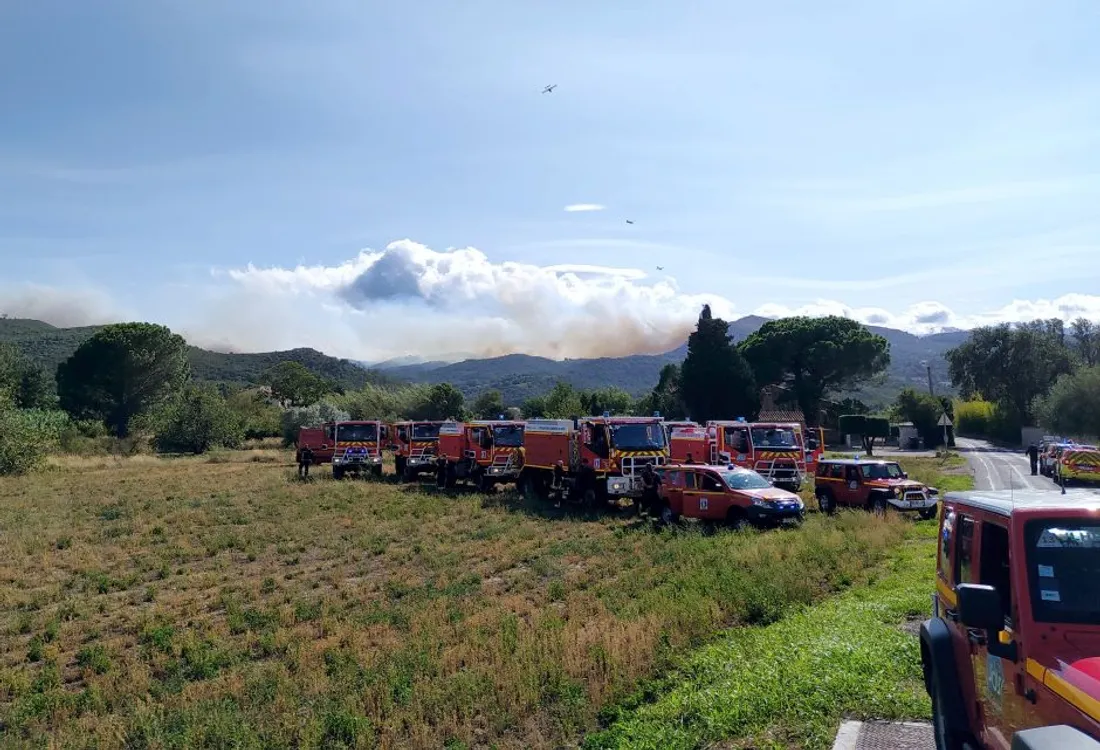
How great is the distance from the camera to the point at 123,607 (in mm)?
13344

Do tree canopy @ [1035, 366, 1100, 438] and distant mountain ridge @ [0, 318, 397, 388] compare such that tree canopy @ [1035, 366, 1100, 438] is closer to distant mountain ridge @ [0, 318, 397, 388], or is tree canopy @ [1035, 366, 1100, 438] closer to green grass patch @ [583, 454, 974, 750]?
green grass patch @ [583, 454, 974, 750]

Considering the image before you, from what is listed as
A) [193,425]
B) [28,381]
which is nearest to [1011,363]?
[193,425]

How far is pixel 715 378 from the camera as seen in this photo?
6544 centimetres

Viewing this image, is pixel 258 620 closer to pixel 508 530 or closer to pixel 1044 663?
pixel 508 530

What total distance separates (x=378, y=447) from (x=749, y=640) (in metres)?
30.7

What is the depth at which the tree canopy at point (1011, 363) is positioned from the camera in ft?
258

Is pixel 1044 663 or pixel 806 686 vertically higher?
pixel 1044 663

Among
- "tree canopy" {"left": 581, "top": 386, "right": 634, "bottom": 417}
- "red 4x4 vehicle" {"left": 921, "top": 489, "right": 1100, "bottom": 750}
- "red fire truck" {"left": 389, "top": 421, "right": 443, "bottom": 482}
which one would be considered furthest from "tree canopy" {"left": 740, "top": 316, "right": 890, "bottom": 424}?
"red 4x4 vehicle" {"left": 921, "top": 489, "right": 1100, "bottom": 750}

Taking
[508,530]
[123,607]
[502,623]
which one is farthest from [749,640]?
[508,530]

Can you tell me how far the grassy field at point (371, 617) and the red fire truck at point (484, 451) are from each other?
267 inches

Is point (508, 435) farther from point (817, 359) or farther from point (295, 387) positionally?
point (295, 387)

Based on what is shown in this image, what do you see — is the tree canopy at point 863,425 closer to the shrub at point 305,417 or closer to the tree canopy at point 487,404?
the tree canopy at point 487,404

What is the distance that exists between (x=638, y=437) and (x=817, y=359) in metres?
56.4

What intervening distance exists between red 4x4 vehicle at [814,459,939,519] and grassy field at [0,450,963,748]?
3.16m
